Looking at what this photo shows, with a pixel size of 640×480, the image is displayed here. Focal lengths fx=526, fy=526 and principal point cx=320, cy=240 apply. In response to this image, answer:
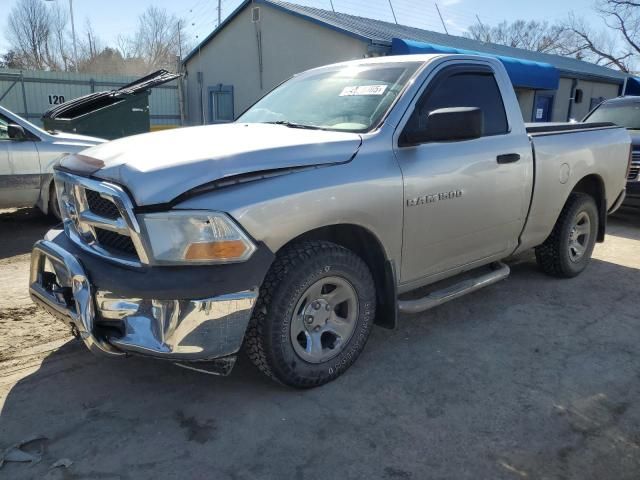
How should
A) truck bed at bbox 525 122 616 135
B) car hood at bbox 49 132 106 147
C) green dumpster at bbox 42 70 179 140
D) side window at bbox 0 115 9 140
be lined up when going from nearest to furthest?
Result: truck bed at bbox 525 122 616 135
side window at bbox 0 115 9 140
car hood at bbox 49 132 106 147
green dumpster at bbox 42 70 179 140

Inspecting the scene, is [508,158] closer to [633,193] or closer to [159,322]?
[159,322]

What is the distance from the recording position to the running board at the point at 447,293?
3.50m

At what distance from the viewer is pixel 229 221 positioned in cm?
253

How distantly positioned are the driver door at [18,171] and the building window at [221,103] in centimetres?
1188

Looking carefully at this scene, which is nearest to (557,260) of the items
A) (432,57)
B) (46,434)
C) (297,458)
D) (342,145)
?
(432,57)

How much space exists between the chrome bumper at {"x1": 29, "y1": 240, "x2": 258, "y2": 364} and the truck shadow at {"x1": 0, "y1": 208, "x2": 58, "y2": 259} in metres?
3.79

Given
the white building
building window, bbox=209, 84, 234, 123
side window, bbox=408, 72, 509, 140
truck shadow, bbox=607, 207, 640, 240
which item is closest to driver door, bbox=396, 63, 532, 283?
side window, bbox=408, 72, 509, 140

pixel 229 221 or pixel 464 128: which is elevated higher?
pixel 464 128

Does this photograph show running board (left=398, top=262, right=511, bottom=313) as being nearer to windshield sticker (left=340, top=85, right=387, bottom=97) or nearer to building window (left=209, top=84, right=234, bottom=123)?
windshield sticker (left=340, top=85, right=387, bottom=97)

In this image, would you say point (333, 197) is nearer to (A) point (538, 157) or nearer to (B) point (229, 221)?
(B) point (229, 221)

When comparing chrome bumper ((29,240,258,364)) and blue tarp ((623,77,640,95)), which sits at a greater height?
blue tarp ((623,77,640,95))

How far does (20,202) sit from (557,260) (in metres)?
6.28

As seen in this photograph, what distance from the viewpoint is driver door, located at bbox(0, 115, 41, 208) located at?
6422 mm

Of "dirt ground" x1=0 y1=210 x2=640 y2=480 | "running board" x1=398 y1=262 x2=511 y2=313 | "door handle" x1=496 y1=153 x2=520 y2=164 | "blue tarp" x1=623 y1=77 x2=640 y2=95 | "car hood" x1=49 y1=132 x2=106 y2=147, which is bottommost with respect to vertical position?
"dirt ground" x1=0 y1=210 x2=640 y2=480
